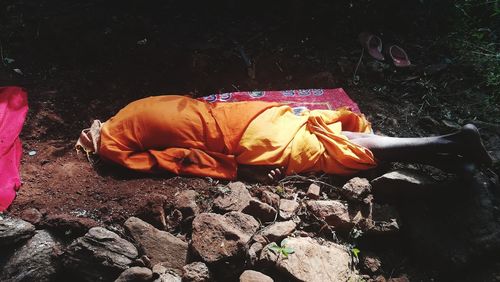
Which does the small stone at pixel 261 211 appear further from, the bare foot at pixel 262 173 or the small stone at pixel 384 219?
the small stone at pixel 384 219

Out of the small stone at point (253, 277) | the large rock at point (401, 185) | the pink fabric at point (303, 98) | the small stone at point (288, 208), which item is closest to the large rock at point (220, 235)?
the small stone at point (253, 277)

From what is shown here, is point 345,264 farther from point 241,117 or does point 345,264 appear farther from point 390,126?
point 390,126

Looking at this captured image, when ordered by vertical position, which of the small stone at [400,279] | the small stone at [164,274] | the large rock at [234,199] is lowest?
the small stone at [400,279]

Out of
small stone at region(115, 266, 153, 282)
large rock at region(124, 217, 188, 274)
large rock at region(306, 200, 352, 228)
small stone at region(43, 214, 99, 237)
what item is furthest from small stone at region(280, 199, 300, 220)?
small stone at region(43, 214, 99, 237)

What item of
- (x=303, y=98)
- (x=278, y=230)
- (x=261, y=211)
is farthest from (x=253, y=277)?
(x=303, y=98)

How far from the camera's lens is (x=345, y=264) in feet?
9.30

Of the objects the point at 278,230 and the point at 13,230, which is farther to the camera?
the point at 278,230

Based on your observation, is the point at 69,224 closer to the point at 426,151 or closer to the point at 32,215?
the point at 32,215

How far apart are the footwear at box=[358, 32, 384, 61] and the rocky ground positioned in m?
0.15

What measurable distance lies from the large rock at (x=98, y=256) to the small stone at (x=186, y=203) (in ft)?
1.53

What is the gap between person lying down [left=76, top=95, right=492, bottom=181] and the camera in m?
3.39

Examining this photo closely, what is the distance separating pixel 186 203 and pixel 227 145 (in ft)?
2.29

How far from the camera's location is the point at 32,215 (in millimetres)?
2836

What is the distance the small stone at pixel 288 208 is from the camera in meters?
3.02
